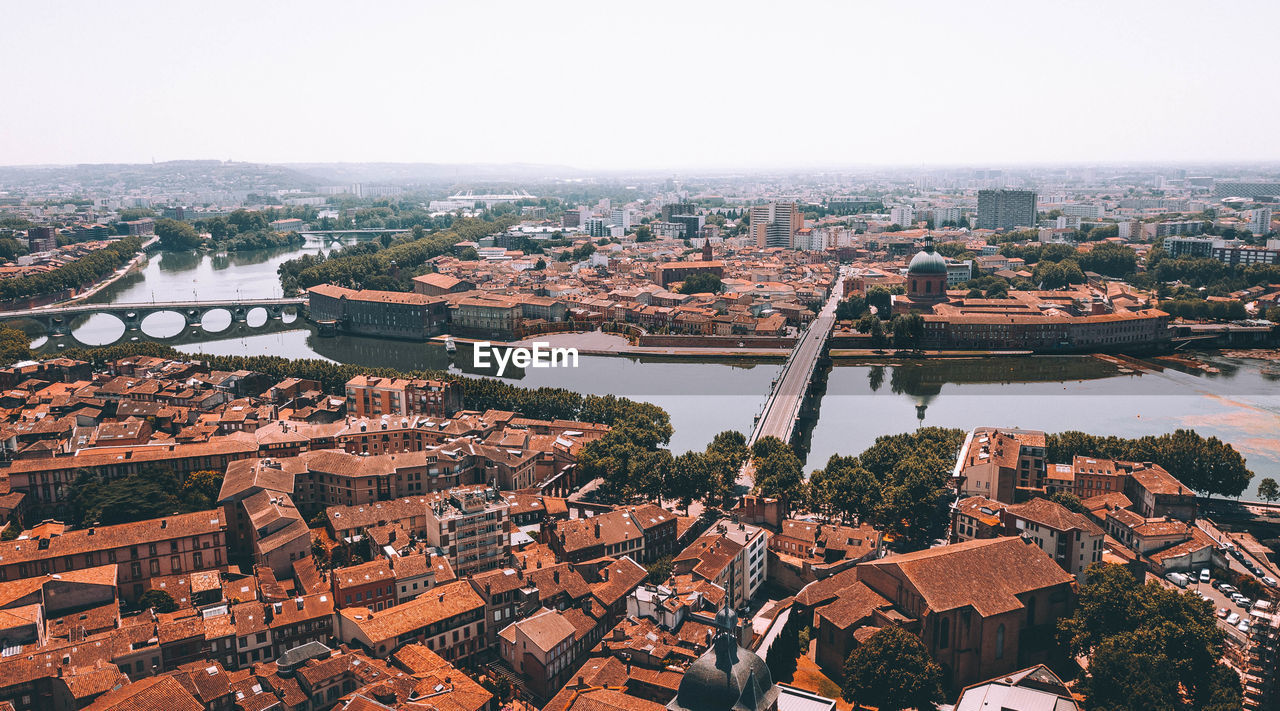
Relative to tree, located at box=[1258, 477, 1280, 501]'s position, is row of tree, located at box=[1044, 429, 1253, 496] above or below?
above

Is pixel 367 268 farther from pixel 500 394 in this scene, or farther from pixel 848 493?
pixel 848 493

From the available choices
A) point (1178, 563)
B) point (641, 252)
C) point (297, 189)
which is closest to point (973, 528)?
point (1178, 563)

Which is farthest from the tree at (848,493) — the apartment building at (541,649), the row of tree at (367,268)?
the row of tree at (367,268)

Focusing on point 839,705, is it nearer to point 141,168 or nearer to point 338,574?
point 338,574

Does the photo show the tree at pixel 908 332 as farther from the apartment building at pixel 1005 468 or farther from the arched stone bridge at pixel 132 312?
the arched stone bridge at pixel 132 312

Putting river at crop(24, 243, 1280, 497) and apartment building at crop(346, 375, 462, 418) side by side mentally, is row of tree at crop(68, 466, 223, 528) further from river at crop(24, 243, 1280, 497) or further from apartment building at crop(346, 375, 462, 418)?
river at crop(24, 243, 1280, 497)

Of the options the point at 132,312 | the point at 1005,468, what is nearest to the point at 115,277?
the point at 132,312

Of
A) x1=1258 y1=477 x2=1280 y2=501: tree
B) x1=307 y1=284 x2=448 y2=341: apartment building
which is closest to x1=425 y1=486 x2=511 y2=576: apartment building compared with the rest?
x1=1258 y1=477 x2=1280 y2=501: tree
